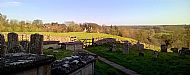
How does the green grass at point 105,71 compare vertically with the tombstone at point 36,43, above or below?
below

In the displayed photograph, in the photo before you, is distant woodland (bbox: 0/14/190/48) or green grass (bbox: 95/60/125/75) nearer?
green grass (bbox: 95/60/125/75)

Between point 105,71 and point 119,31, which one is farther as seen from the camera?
point 119,31

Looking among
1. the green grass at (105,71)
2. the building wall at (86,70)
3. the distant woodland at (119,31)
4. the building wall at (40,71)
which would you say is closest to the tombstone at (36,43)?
the building wall at (86,70)

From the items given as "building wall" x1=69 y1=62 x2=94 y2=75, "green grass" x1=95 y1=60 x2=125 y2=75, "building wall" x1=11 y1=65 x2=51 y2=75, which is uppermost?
"building wall" x1=11 y1=65 x2=51 y2=75

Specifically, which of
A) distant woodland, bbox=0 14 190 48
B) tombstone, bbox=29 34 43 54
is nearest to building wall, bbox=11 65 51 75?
tombstone, bbox=29 34 43 54

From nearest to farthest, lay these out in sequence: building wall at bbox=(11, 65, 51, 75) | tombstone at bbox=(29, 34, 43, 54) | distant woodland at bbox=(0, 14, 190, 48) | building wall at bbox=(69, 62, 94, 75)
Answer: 1. building wall at bbox=(11, 65, 51, 75)
2. building wall at bbox=(69, 62, 94, 75)
3. tombstone at bbox=(29, 34, 43, 54)
4. distant woodland at bbox=(0, 14, 190, 48)

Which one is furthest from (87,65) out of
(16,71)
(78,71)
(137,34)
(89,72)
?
(137,34)

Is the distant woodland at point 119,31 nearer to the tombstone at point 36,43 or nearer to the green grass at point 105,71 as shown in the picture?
the green grass at point 105,71

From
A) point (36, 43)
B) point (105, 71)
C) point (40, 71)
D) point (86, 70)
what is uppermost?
point (36, 43)

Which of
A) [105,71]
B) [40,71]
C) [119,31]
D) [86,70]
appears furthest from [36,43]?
[119,31]

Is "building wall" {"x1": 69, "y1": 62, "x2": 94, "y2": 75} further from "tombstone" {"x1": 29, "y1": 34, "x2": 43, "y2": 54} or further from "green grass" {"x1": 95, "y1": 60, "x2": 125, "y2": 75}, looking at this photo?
"green grass" {"x1": 95, "y1": 60, "x2": 125, "y2": 75}

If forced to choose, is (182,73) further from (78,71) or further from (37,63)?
(37,63)

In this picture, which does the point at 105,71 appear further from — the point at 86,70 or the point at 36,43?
the point at 86,70

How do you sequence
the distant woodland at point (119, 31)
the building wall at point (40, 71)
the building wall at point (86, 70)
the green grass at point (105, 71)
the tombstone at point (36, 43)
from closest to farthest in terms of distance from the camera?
the building wall at point (40, 71)
the building wall at point (86, 70)
the tombstone at point (36, 43)
the green grass at point (105, 71)
the distant woodland at point (119, 31)
